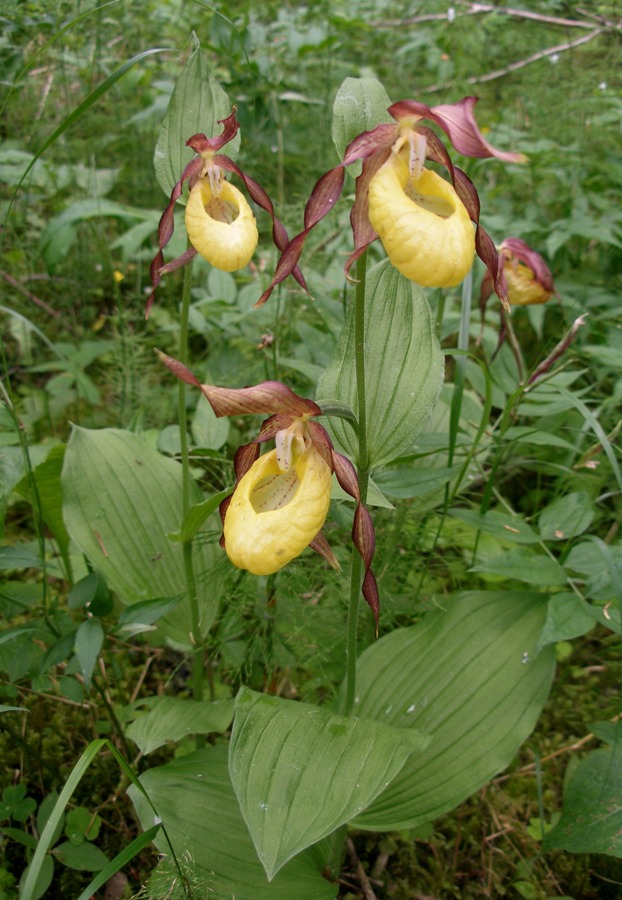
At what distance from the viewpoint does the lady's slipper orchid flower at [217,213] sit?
4.10 ft

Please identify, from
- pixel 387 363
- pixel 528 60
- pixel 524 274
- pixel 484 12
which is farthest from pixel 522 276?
pixel 484 12

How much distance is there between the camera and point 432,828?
1429mm

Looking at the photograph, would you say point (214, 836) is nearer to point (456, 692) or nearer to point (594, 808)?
point (456, 692)

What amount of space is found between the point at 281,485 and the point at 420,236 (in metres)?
0.45

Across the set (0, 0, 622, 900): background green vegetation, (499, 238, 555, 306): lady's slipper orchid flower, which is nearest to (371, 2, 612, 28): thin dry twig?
(0, 0, 622, 900): background green vegetation

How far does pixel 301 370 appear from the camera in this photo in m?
1.54

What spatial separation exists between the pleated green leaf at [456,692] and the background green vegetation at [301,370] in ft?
0.42

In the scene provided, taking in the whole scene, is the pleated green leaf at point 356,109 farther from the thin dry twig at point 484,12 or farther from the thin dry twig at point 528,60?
the thin dry twig at point 484,12

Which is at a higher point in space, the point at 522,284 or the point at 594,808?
the point at 522,284

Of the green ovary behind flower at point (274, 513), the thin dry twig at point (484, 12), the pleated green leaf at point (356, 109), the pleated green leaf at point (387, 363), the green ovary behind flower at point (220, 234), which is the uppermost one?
the thin dry twig at point (484, 12)

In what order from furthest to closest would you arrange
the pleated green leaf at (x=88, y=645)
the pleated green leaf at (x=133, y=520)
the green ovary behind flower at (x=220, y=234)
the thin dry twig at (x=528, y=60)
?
the thin dry twig at (x=528, y=60), the pleated green leaf at (x=133, y=520), the green ovary behind flower at (x=220, y=234), the pleated green leaf at (x=88, y=645)

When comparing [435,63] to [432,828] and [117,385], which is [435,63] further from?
[432,828]

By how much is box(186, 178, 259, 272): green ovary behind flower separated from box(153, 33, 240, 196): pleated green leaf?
0.09 m

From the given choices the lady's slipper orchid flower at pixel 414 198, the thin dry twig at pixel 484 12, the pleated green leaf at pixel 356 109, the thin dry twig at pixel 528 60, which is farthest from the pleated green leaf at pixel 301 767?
the thin dry twig at pixel 484 12
